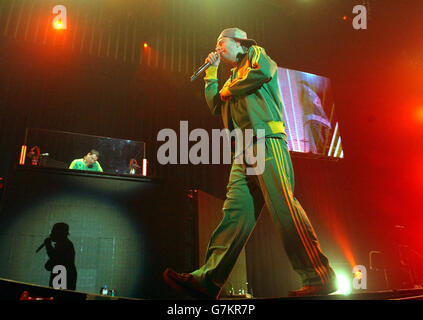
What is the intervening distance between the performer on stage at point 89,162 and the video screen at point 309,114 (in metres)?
2.88

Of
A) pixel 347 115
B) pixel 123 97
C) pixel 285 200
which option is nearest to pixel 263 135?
pixel 285 200

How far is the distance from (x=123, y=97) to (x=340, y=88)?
4.20 m

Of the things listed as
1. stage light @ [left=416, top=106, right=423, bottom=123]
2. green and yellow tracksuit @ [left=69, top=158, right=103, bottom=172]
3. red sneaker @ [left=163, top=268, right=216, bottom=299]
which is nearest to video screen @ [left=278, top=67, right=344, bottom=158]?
stage light @ [left=416, top=106, right=423, bottom=123]

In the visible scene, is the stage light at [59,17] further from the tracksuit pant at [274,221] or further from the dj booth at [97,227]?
the tracksuit pant at [274,221]

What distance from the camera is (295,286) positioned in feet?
14.4

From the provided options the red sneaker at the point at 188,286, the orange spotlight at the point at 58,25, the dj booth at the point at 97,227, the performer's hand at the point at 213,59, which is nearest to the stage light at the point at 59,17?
the orange spotlight at the point at 58,25

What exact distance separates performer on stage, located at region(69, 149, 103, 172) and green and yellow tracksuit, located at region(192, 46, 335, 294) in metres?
2.67

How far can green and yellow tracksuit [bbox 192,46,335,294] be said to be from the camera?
157 centimetres

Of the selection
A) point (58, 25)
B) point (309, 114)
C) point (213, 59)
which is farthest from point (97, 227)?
point (309, 114)

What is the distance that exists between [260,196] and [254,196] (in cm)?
4

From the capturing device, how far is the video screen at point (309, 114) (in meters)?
5.08

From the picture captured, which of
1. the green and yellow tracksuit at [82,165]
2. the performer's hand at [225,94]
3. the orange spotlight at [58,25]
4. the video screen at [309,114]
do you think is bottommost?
the performer's hand at [225,94]

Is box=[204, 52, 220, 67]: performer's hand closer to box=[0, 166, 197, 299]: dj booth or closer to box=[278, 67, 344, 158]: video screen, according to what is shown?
box=[0, 166, 197, 299]: dj booth

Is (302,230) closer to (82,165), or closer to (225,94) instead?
(225,94)
